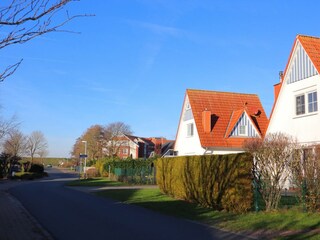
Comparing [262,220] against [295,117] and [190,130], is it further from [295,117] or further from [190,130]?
[190,130]

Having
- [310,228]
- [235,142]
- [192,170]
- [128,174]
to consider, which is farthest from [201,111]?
[310,228]

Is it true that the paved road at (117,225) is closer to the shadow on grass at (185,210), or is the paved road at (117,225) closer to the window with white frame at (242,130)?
the shadow on grass at (185,210)

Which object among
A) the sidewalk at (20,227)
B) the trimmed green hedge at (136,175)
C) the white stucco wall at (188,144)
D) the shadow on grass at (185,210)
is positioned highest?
the white stucco wall at (188,144)

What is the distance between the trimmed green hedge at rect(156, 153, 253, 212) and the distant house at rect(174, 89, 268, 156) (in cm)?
1233

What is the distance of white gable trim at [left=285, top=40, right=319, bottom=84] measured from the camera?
21652 millimetres

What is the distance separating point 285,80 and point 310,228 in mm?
14127

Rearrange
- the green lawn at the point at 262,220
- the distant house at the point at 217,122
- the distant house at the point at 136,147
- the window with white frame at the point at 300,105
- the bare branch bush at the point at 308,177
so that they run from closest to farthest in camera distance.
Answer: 1. the green lawn at the point at 262,220
2. the bare branch bush at the point at 308,177
3. the window with white frame at the point at 300,105
4. the distant house at the point at 217,122
5. the distant house at the point at 136,147

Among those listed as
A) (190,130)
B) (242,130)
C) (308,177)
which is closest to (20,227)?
(308,177)

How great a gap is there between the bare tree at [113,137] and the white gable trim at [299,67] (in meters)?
64.5

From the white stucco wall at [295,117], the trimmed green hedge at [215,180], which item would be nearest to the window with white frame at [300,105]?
the white stucco wall at [295,117]

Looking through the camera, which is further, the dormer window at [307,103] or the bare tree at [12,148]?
the bare tree at [12,148]

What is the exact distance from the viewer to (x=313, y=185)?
12.7 meters

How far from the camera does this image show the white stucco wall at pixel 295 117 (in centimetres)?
2075

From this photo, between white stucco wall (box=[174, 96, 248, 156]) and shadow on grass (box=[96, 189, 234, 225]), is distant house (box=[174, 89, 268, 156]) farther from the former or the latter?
shadow on grass (box=[96, 189, 234, 225])
